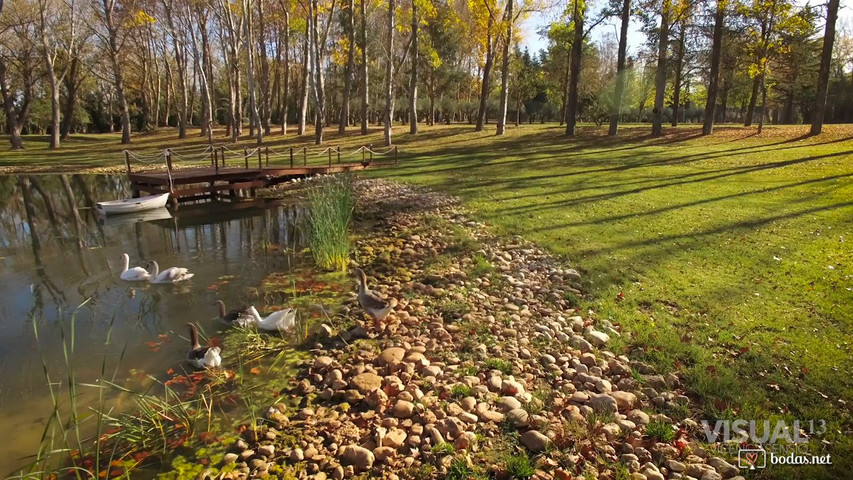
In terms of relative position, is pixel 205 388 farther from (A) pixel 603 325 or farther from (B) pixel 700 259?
(B) pixel 700 259

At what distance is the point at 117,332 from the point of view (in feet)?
21.3

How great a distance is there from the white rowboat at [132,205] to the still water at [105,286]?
329 millimetres

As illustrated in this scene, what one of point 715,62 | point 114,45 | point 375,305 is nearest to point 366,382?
point 375,305

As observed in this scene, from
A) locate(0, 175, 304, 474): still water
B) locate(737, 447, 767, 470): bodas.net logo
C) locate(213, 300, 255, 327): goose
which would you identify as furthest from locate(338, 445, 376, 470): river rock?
locate(213, 300, 255, 327): goose

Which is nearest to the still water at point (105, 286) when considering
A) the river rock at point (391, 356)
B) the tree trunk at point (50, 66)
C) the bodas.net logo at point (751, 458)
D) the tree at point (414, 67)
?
the river rock at point (391, 356)

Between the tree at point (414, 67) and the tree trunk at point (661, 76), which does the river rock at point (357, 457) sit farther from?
the tree at point (414, 67)

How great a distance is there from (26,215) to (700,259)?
1868 centimetres

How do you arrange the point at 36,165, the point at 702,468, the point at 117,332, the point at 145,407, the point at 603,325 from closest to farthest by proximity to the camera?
the point at 702,468
the point at 145,407
the point at 603,325
the point at 117,332
the point at 36,165

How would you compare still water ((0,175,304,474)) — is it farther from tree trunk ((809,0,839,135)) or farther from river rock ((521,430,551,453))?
tree trunk ((809,0,839,135))

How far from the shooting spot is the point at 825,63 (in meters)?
20.9

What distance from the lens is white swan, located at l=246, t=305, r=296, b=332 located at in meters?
6.26

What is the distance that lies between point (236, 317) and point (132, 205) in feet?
35.1

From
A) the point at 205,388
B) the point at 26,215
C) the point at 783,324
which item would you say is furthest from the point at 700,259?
the point at 26,215

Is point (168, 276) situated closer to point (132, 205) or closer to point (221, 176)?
point (132, 205)
